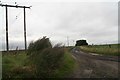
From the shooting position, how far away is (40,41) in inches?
876

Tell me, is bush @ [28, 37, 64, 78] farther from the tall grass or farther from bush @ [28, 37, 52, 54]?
bush @ [28, 37, 52, 54]

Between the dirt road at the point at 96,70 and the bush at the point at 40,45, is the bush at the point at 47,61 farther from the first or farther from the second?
the bush at the point at 40,45

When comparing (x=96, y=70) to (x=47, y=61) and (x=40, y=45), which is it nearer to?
(x=47, y=61)

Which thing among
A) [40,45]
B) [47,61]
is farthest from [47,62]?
[40,45]

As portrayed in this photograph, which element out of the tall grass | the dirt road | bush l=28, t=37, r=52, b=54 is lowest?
the dirt road

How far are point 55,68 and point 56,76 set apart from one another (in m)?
2.17

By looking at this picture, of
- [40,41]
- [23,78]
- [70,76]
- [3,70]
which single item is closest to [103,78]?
[70,76]

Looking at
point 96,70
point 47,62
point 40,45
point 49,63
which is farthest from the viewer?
point 40,45

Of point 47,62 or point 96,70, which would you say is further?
point 96,70

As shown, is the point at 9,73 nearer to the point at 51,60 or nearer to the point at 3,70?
the point at 3,70

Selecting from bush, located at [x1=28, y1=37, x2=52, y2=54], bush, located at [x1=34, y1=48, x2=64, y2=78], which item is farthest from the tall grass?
bush, located at [x1=28, y1=37, x2=52, y2=54]

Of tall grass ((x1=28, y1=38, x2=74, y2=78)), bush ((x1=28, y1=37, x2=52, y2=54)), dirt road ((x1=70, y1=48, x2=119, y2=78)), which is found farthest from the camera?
bush ((x1=28, y1=37, x2=52, y2=54))

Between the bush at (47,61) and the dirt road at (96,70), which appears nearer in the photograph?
the bush at (47,61)

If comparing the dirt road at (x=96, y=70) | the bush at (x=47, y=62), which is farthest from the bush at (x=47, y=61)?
the dirt road at (x=96, y=70)
